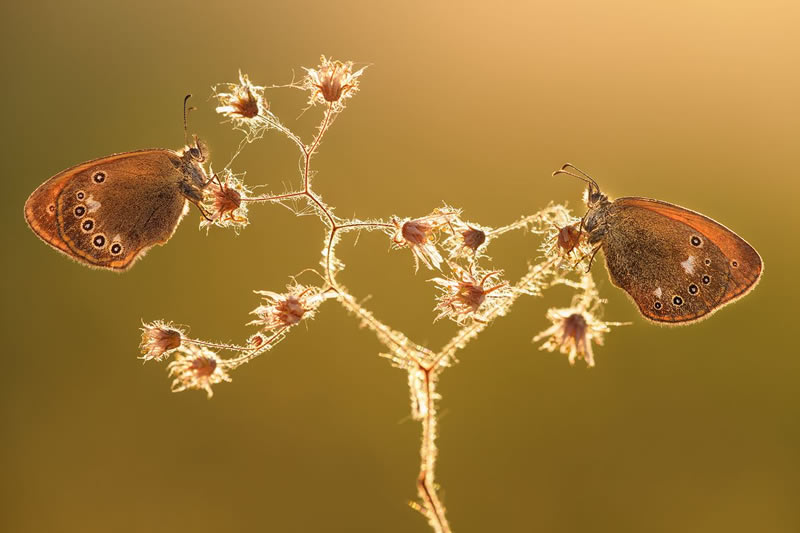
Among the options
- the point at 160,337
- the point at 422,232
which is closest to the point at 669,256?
the point at 422,232

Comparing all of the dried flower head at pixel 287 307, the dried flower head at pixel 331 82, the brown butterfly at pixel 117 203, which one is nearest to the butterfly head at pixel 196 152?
the brown butterfly at pixel 117 203

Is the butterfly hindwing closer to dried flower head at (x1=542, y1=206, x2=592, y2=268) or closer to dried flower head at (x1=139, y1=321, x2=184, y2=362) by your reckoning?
dried flower head at (x1=542, y1=206, x2=592, y2=268)

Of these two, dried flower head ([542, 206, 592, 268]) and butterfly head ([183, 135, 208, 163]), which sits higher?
butterfly head ([183, 135, 208, 163])

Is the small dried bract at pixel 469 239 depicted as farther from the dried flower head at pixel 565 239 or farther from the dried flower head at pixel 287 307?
the dried flower head at pixel 287 307

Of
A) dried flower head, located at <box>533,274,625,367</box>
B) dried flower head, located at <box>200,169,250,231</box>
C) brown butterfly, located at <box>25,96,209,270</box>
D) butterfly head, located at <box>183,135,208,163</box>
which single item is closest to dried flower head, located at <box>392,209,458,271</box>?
dried flower head, located at <box>533,274,625,367</box>

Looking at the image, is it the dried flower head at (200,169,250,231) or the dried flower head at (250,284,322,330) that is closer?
the dried flower head at (250,284,322,330)

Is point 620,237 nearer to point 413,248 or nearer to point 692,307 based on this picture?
point 692,307

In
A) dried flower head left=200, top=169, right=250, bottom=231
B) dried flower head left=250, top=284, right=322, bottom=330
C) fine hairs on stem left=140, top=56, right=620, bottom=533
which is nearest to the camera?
fine hairs on stem left=140, top=56, right=620, bottom=533
